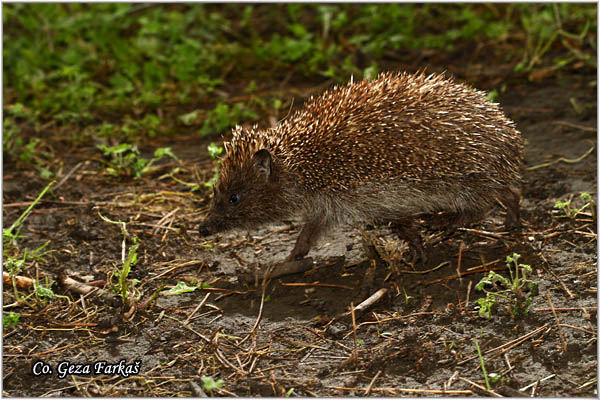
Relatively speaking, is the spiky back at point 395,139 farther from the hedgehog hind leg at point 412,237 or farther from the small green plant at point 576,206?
the small green plant at point 576,206

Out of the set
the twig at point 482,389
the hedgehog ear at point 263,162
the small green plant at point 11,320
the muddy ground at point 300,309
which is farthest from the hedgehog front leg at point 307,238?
the small green plant at point 11,320

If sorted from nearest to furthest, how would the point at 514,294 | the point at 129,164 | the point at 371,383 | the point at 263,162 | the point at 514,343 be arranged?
the point at 371,383 → the point at 514,343 → the point at 514,294 → the point at 263,162 → the point at 129,164

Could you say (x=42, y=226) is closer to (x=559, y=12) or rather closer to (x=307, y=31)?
(x=307, y=31)

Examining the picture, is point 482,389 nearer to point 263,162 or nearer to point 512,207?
point 512,207

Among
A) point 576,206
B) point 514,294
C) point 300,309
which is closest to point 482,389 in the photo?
point 514,294

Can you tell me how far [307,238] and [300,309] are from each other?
2.46 ft

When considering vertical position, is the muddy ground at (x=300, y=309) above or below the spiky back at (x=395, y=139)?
below

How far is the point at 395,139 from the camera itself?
17.9ft

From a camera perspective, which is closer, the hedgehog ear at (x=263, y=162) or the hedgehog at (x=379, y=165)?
the hedgehog at (x=379, y=165)

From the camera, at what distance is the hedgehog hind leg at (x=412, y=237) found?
226 inches

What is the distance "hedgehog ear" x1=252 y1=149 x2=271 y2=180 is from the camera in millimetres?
5648

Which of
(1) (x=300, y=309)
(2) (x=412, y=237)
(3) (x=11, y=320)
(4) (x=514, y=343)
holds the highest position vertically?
(2) (x=412, y=237)

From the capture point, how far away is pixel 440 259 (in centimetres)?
578

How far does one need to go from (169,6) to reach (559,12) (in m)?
5.95
